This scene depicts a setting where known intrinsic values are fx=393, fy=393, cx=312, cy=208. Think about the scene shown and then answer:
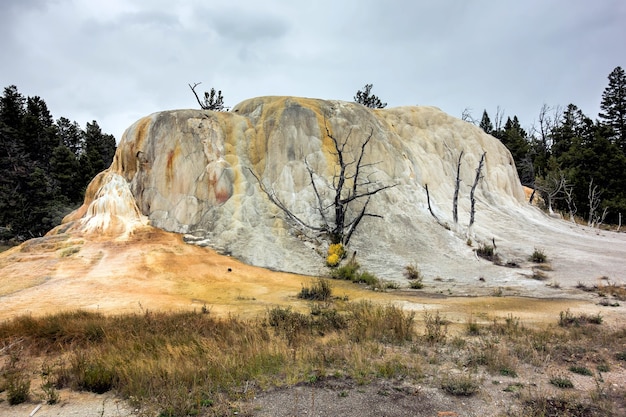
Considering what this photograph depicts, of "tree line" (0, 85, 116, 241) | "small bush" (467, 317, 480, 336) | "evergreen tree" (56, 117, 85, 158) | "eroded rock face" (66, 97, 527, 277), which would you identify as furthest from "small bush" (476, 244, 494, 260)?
"evergreen tree" (56, 117, 85, 158)

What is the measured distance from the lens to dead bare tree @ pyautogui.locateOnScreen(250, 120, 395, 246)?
62.2 feet

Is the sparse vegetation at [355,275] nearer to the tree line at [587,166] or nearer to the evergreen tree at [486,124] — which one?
the tree line at [587,166]

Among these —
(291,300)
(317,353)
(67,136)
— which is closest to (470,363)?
(317,353)

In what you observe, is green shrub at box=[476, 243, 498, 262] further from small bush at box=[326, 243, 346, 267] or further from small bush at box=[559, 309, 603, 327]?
small bush at box=[559, 309, 603, 327]

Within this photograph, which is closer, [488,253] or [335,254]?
[335,254]

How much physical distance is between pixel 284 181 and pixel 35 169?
79.8 feet

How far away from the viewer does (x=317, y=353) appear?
7.23m

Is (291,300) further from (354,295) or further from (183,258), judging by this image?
(183,258)

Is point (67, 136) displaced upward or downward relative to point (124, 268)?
upward

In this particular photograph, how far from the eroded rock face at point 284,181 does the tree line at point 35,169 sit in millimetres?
11505

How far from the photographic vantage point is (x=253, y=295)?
1352cm

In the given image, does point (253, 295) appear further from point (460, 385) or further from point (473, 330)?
point (460, 385)

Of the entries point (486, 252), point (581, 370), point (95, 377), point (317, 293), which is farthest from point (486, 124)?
point (95, 377)

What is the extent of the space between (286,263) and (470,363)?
38.3ft
